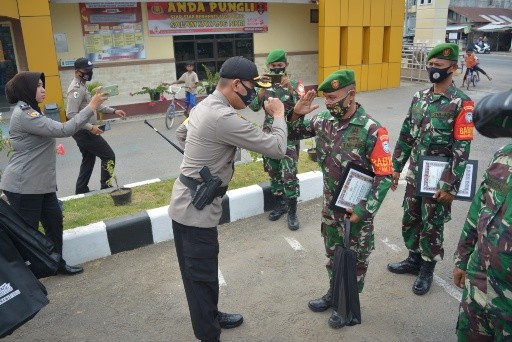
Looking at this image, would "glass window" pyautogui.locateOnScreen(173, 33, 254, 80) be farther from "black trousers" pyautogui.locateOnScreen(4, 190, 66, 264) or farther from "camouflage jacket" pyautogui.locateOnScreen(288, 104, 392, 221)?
"camouflage jacket" pyautogui.locateOnScreen(288, 104, 392, 221)

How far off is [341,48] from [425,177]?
39.2 ft

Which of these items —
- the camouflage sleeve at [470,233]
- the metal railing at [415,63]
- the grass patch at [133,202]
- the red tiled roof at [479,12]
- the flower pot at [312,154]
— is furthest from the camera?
the red tiled roof at [479,12]

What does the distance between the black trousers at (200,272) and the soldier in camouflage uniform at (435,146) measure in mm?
1746

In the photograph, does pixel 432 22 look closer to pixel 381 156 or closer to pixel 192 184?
pixel 381 156

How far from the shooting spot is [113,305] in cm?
337

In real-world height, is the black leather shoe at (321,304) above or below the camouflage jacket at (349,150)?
below

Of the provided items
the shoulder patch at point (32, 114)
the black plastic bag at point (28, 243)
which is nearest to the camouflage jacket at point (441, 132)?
the black plastic bag at point (28, 243)

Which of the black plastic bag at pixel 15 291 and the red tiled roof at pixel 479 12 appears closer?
the black plastic bag at pixel 15 291

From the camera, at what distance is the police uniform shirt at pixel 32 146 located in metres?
3.30

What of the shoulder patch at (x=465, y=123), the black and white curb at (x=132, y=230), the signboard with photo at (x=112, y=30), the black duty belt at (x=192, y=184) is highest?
the signboard with photo at (x=112, y=30)

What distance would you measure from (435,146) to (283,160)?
1796 mm

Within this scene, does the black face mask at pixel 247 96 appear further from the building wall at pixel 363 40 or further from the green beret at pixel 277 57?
the building wall at pixel 363 40

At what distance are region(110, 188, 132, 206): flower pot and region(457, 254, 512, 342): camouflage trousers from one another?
3.76 meters

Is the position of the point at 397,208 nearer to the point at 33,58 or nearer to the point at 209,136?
the point at 209,136
